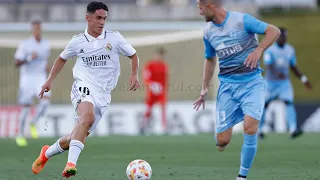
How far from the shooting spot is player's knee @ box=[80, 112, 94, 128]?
9.41 meters

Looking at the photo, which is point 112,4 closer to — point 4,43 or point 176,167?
point 4,43

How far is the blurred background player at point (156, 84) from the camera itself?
2328 centimetres

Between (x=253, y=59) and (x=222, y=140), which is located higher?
(x=253, y=59)

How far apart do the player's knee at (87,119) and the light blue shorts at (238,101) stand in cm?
156

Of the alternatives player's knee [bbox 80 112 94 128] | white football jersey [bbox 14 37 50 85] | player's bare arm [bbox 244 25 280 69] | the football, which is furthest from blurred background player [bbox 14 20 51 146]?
player's bare arm [bbox 244 25 280 69]

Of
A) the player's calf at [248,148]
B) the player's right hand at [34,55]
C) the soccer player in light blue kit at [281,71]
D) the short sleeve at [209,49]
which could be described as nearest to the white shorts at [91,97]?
the short sleeve at [209,49]

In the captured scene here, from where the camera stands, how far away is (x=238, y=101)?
31.6 ft

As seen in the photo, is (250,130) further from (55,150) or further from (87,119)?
(55,150)

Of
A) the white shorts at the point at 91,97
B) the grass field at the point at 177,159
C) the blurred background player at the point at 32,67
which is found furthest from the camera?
the blurred background player at the point at 32,67

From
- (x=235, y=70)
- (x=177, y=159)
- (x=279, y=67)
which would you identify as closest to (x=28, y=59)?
(x=279, y=67)

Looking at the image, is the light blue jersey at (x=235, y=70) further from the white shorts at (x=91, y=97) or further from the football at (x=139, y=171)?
the white shorts at (x=91, y=97)

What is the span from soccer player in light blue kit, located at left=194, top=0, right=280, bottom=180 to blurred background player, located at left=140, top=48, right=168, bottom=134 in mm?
13300

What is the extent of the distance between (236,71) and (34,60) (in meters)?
9.83

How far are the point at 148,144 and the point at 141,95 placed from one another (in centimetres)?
775
